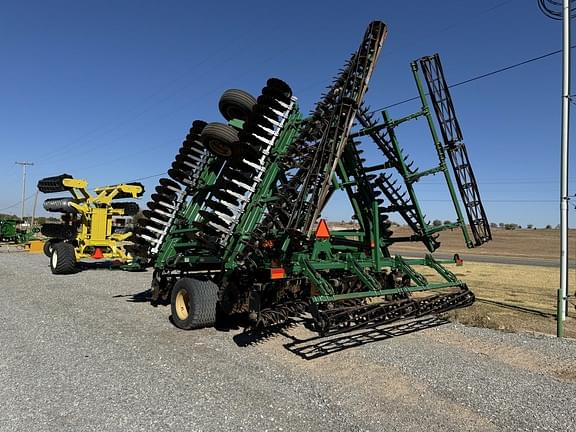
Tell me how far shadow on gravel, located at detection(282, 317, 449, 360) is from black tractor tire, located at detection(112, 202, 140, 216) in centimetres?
1228

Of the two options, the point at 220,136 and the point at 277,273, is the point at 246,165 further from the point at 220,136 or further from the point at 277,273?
the point at 277,273

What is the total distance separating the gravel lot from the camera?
397cm

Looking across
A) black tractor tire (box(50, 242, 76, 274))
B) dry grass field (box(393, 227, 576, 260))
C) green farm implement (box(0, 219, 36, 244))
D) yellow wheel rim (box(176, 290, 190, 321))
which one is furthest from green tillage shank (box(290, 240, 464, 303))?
green farm implement (box(0, 219, 36, 244))

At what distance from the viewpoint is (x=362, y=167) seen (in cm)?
831

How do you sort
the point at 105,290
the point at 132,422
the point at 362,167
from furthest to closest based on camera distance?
the point at 105,290 < the point at 362,167 < the point at 132,422

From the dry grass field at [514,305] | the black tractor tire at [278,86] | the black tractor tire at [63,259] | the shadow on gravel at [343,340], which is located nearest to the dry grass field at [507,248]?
the dry grass field at [514,305]

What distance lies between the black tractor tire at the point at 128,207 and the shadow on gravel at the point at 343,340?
12281 mm

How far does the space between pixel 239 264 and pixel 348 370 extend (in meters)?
2.44

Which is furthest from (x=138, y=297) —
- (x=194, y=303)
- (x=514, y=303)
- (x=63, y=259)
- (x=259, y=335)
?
(x=514, y=303)

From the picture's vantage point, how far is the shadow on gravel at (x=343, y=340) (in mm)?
6039

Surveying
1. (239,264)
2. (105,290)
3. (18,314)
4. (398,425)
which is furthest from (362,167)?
(105,290)

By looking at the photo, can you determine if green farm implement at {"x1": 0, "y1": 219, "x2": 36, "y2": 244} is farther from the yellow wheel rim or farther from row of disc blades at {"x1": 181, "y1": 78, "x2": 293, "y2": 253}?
row of disc blades at {"x1": 181, "y1": 78, "x2": 293, "y2": 253}

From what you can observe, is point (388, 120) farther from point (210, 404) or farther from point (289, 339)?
point (210, 404)

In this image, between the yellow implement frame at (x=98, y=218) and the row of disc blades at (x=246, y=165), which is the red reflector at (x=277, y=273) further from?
the yellow implement frame at (x=98, y=218)
